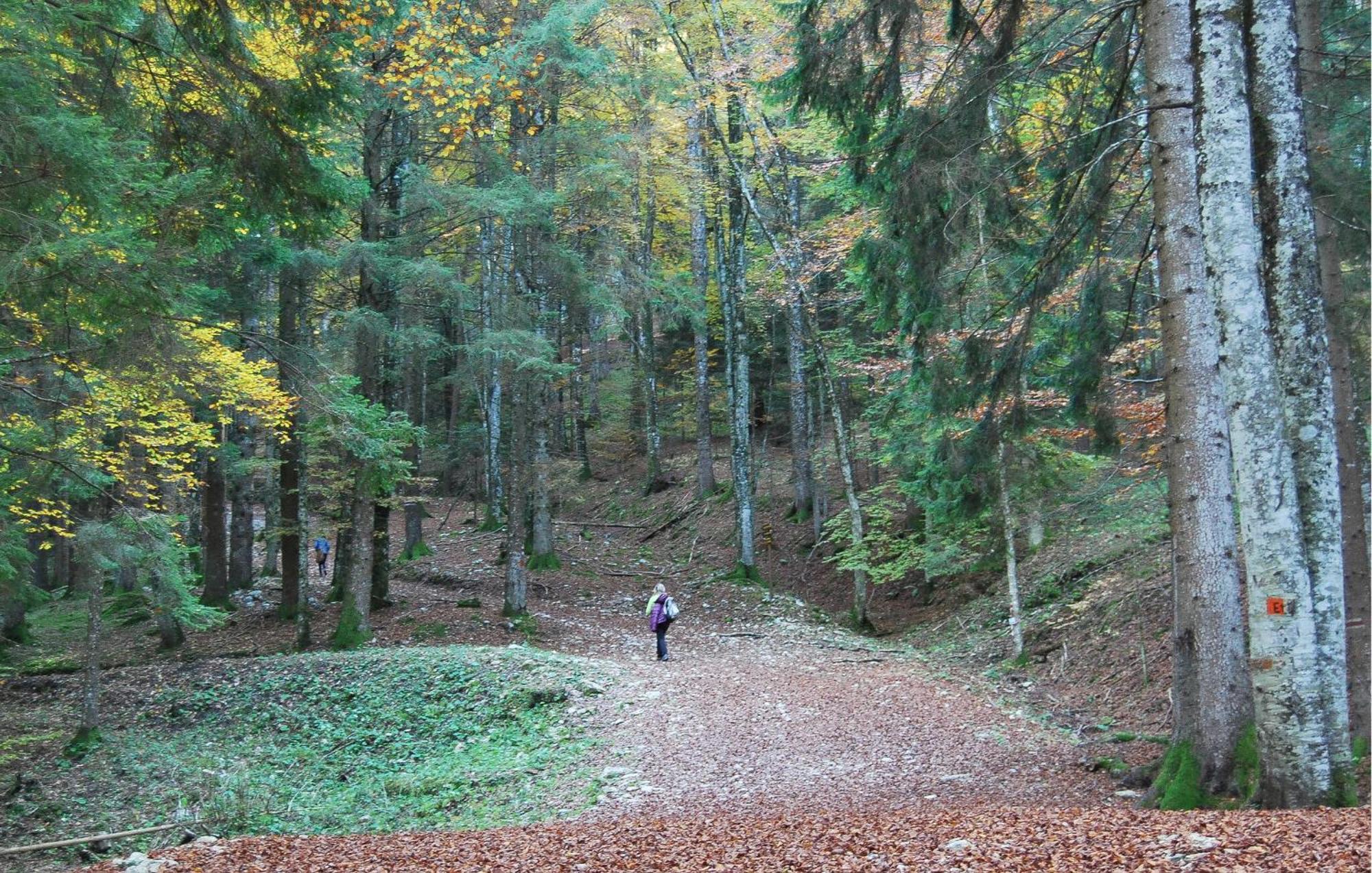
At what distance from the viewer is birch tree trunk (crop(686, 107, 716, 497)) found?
2325cm

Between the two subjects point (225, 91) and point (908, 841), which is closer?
point (908, 841)

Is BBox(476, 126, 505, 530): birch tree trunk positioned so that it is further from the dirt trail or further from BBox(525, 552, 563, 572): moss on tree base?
the dirt trail

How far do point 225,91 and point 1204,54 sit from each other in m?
7.10

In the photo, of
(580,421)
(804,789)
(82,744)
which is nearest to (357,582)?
(82,744)

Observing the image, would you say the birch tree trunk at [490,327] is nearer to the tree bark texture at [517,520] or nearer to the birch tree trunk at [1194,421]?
the tree bark texture at [517,520]

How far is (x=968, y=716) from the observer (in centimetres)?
A: 1080

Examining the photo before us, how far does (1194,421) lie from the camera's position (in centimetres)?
620

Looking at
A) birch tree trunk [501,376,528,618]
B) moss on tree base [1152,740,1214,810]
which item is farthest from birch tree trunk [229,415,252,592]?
moss on tree base [1152,740,1214,810]

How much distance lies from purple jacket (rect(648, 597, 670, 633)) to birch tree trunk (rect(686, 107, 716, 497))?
9336 millimetres

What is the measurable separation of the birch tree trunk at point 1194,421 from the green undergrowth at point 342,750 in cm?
581

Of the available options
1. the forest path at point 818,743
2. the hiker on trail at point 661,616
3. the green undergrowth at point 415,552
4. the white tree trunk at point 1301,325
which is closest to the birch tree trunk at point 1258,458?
the white tree trunk at point 1301,325

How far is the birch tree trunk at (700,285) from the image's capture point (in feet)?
76.3

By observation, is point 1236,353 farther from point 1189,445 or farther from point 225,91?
point 225,91

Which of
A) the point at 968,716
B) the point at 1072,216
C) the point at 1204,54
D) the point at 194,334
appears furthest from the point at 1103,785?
the point at 194,334
